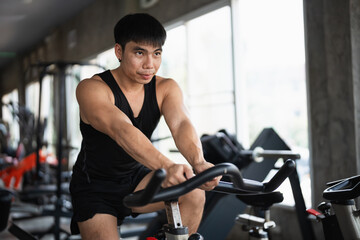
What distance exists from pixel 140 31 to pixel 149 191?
2.26 ft

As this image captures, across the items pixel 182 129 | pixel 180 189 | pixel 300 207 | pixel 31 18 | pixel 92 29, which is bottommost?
pixel 300 207

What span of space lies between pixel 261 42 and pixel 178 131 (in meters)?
2.77

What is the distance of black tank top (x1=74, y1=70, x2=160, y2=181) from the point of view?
158 centimetres

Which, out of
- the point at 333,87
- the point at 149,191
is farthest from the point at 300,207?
the point at 149,191

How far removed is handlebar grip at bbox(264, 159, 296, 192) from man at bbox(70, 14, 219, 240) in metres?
0.21

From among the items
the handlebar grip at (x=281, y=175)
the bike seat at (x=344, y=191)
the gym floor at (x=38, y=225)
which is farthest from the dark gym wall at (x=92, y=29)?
the handlebar grip at (x=281, y=175)

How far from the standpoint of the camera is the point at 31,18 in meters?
8.36

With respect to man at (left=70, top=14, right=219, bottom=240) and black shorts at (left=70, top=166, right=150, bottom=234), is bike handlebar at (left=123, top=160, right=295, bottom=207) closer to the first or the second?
man at (left=70, top=14, right=219, bottom=240)

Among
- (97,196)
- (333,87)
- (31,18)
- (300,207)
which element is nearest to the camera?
(97,196)

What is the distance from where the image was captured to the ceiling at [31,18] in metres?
7.38

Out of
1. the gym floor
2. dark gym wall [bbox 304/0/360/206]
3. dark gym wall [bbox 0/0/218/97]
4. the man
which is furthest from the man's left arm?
the gym floor

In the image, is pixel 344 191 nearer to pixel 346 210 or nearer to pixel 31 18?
pixel 346 210

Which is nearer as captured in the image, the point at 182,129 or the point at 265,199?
the point at 182,129

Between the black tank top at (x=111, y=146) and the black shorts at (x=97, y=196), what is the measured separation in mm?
32
